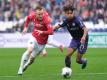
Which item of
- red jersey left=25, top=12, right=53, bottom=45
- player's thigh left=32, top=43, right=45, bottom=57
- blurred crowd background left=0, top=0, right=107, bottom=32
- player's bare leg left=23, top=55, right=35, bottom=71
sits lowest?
blurred crowd background left=0, top=0, right=107, bottom=32

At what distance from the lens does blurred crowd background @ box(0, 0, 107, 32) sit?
40.2 metres

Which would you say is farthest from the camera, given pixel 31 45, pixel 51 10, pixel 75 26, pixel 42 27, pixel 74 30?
pixel 51 10

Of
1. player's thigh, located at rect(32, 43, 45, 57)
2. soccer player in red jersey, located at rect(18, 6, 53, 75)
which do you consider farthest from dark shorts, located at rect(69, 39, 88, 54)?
player's thigh, located at rect(32, 43, 45, 57)

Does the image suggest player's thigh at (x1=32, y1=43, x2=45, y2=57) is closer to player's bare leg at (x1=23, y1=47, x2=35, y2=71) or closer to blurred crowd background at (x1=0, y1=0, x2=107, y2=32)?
player's bare leg at (x1=23, y1=47, x2=35, y2=71)

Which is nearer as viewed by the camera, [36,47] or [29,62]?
[29,62]

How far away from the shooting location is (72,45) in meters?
18.8

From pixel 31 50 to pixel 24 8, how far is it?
74.2 feet

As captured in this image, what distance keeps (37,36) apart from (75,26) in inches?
70.5

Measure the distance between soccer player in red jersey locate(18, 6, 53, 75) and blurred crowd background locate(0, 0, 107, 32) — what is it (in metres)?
19.8

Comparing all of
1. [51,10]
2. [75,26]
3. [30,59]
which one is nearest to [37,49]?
[30,59]

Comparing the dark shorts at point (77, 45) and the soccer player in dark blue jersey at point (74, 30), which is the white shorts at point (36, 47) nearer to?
the soccer player in dark blue jersey at point (74, 30)

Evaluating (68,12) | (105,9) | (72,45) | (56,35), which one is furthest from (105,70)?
(105,9)

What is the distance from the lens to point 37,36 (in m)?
19.7

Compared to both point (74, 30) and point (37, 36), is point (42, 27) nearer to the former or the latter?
point (37, 36)
